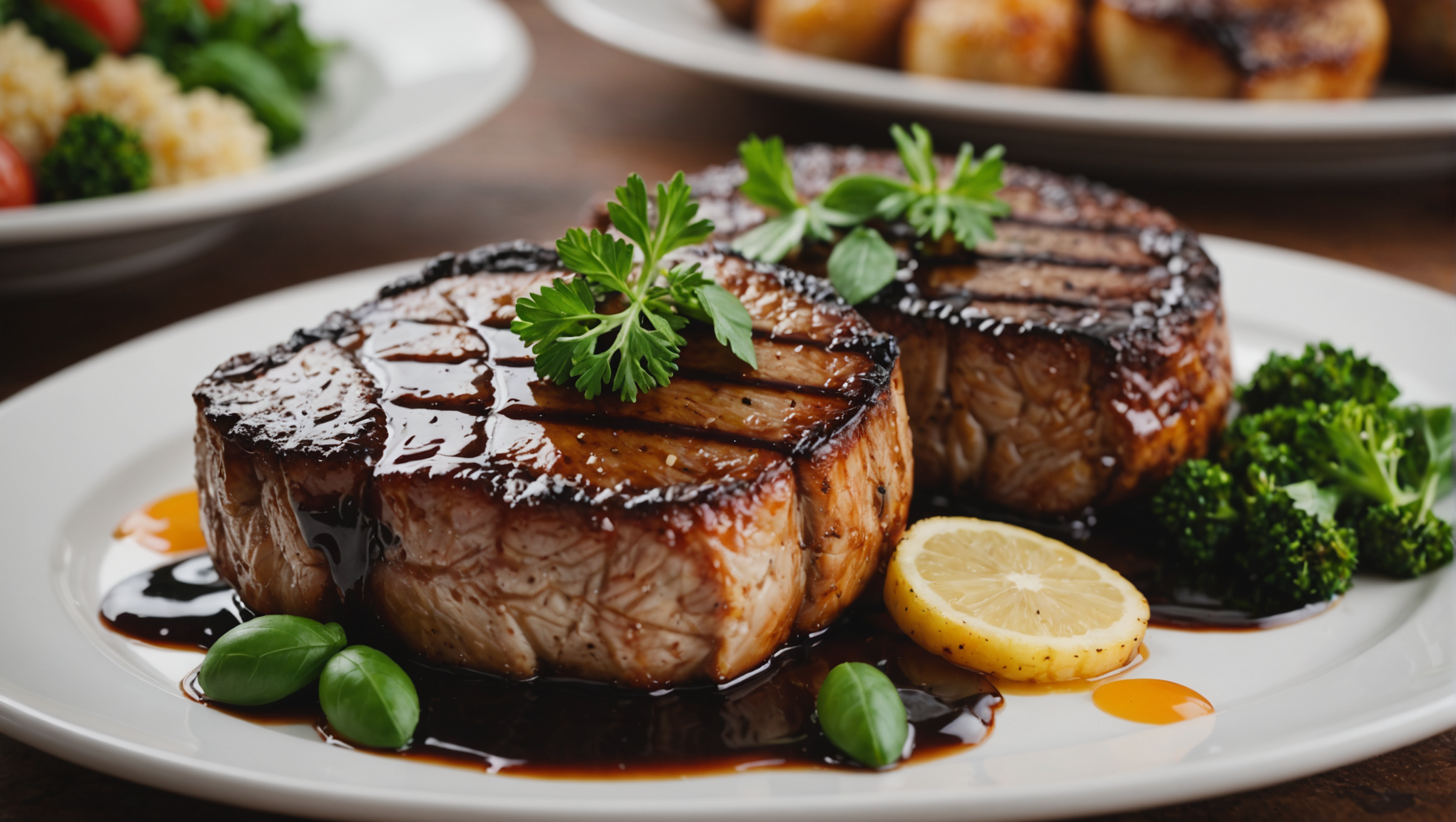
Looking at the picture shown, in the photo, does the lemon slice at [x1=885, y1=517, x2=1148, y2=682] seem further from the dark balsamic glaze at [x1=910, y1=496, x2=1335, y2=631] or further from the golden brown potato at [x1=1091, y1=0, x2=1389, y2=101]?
the golden brown potato at [x1=1091, y1=0, x2=1389, y2=101]

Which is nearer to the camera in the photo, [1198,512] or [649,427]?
[649,427]

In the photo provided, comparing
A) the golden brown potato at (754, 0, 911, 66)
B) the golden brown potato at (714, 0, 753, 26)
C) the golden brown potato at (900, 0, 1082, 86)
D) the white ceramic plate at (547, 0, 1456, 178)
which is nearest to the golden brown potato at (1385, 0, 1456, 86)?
the white ceramic plate at (547, 0, 1456, 178)

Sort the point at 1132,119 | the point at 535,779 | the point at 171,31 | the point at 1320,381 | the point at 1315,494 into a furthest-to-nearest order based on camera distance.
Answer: the point at 171,31 < the point at 1132,119 < the point at 1320,381 < the point at 1315,494 < the point at 535,779

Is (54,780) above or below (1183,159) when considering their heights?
below

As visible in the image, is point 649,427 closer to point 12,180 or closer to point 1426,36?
point 12,180

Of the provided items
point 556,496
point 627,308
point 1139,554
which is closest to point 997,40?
point 1139,554

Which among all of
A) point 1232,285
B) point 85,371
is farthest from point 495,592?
point 1232,285

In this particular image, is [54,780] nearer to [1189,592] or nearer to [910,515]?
[910,515]
